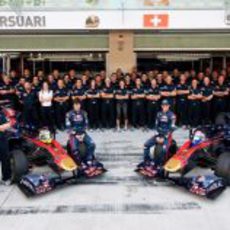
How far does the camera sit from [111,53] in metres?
20.9

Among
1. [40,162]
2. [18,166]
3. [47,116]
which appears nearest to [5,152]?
[18,166]

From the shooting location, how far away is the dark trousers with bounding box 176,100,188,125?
56.6 ft

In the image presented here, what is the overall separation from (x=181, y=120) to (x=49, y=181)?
26.5 feet

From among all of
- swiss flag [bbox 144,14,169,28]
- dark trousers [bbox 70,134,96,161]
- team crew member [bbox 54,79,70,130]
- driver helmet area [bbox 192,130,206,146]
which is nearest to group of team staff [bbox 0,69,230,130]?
team crew member [bbox 54,79,70,130]

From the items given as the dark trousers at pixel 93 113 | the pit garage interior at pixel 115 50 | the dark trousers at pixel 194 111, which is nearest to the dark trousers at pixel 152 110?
the dark trousers at pixel 194 111

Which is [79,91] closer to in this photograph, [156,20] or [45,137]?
[156,20]

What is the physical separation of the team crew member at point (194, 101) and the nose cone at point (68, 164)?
274 inches

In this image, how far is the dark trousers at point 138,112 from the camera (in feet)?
55.7

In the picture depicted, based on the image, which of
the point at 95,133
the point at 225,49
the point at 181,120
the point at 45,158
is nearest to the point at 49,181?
the point at 45,158

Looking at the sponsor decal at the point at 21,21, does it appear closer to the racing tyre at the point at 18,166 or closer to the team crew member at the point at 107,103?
the team crew member at the point at 107,103

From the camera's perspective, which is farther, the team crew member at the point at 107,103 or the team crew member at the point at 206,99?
the team crew member at the point at 206,99

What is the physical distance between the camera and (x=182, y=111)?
56.9 feet

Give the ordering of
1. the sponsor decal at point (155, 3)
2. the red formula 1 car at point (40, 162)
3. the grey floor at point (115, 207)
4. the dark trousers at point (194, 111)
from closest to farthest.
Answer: the grey floor at point (115, 207)
the red formula 1 car at point (40, 162)
the dark trousers at point (194, 111)
the sponsor decal at point (155, 3)

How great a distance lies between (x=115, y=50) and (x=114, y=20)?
4.86 feet
